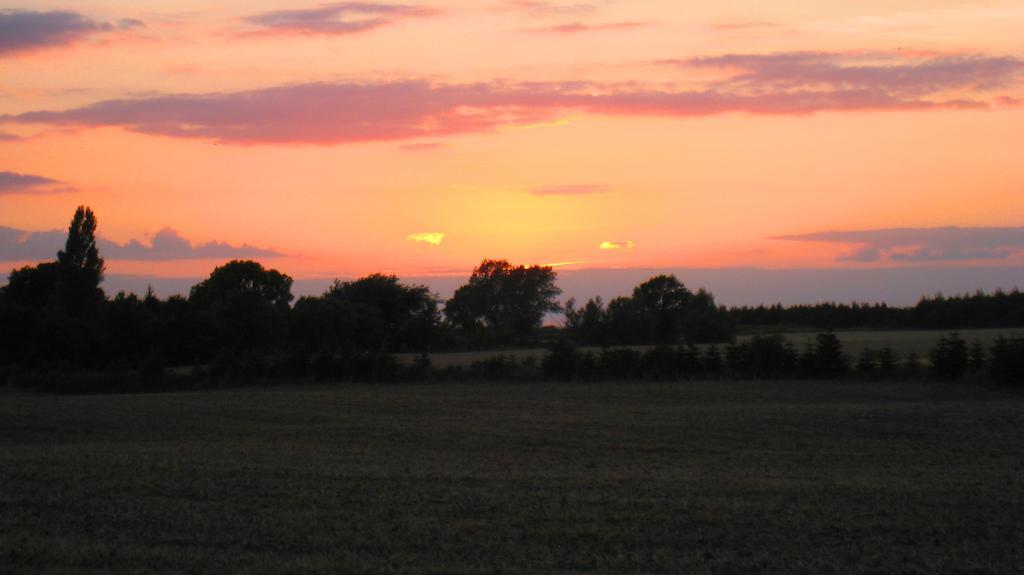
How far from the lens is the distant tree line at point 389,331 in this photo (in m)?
50.4

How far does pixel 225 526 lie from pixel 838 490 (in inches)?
346

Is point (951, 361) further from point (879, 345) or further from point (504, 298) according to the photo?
point (504, 298)

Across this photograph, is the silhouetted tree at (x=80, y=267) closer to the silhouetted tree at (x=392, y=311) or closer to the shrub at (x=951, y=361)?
the silhouetted tree at (x=392, y=311)

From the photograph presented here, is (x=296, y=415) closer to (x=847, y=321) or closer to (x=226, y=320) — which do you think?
(x=226, y=320)

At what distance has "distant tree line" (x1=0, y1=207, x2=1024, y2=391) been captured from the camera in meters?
50.4

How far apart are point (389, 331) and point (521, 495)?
74911 millimetres

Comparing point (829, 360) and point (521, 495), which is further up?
point (829, 360)

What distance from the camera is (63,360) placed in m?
60.2

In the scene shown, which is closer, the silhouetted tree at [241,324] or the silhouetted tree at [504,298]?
the silhouetted tree at [241,324]

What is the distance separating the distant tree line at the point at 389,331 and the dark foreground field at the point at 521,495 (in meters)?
21.0

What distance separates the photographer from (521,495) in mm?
13953

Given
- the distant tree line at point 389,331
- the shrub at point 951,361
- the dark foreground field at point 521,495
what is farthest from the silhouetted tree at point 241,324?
the shrub at point 951,361

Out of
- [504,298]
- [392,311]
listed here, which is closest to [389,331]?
[392,311]

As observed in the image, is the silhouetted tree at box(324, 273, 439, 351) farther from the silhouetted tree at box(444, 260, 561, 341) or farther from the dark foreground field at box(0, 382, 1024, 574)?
the dark foreground field at box(0, 382, 1024, 574)
